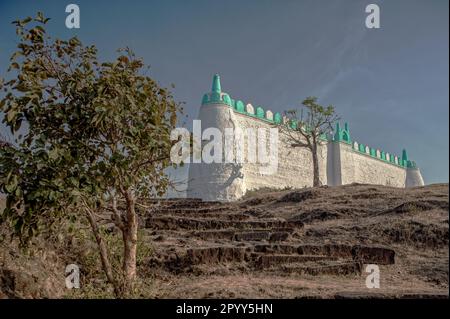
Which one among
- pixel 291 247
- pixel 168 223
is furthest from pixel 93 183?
pixel 168 223

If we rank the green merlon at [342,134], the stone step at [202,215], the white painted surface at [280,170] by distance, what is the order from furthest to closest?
the green merlon at [342,134], the white painted surface at [280,170], the stone step at [202,215]

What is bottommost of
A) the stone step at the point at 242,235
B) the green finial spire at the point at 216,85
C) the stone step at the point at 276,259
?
the stone step at the point at 276,259

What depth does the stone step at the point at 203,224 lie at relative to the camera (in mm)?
10986

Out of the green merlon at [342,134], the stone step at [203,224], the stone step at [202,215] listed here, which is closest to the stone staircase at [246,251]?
the stone step at [203,224]

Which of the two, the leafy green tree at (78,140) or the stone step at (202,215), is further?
the stone step at (202,215)

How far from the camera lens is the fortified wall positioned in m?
24.2

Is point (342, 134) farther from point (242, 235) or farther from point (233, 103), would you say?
point (242, 235)

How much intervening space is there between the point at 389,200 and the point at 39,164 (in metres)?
11.9

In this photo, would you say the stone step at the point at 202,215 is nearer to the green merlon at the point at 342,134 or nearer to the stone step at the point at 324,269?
the stone step at the point at 324,269

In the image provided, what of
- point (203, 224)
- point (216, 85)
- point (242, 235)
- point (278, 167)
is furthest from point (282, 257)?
point (278, 167)

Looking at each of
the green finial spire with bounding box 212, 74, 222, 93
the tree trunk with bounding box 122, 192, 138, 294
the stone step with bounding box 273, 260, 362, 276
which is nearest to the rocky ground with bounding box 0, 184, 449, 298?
the stone step with bounding box 273, 260, 362, 276

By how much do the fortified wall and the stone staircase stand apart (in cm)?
821

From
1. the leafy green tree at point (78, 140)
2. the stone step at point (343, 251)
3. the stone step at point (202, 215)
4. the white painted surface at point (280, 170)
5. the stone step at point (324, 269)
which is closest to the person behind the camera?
the leafy green tree at point (78, 140)

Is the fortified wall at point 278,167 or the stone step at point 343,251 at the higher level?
the fortified wall at point 278,167
